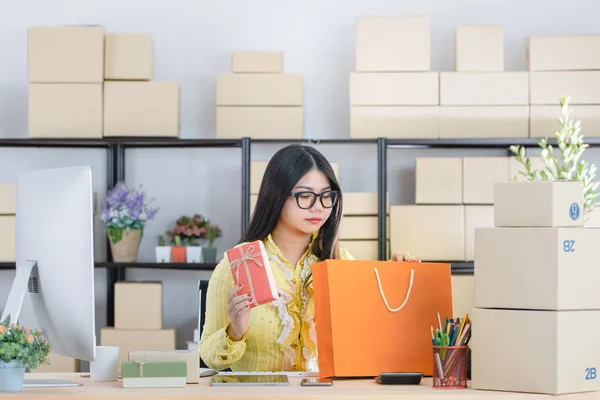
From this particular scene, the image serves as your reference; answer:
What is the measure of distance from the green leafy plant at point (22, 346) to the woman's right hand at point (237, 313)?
1.36ft

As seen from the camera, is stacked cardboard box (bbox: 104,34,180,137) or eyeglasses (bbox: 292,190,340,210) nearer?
eyeglasses (bbox: 292,190,340,210)

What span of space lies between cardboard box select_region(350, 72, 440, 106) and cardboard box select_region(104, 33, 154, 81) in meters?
0.93

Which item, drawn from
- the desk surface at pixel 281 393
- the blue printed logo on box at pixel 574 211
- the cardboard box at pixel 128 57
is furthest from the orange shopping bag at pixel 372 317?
the cardboard box at pixel 128 57

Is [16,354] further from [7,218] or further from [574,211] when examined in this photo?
[7,218]

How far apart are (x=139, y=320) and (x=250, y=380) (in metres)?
2.08

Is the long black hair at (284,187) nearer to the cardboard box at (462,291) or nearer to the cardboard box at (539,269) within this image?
the cardboard box at (539,269)

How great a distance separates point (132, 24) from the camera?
4406 mm

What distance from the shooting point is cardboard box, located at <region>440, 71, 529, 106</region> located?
13.1ft

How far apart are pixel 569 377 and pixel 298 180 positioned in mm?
853

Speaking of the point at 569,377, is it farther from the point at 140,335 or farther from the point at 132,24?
the point at 132,24

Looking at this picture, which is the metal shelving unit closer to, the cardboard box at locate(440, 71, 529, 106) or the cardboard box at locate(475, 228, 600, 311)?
the cardboard box at locate(440, 71, 529, 106)

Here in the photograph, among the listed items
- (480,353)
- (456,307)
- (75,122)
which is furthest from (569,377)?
(75,122)

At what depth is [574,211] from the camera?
1.89 m

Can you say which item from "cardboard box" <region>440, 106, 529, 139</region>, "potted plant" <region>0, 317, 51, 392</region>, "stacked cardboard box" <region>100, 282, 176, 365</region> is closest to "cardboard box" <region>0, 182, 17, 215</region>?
"stacked cardboard box" <region>100, 282, 176, 365</region>
